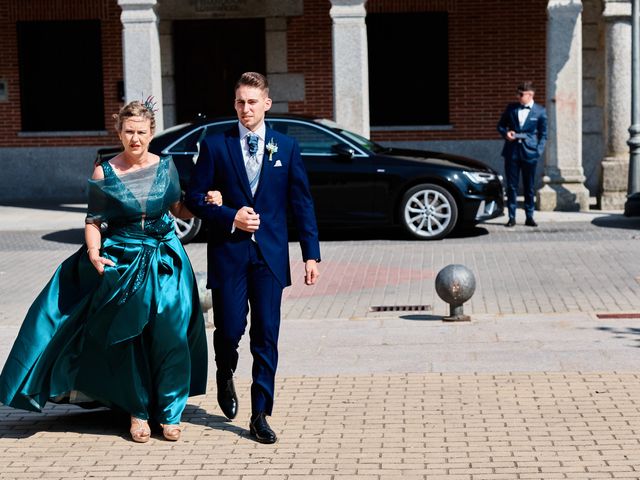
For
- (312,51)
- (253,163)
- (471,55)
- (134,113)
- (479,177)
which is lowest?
(479,177)

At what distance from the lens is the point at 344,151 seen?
16203 millimetres

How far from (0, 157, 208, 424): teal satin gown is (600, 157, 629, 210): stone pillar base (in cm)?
1291

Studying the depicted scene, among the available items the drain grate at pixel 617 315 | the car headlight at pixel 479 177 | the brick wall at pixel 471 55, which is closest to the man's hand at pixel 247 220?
the drain grate at pixel 617 315

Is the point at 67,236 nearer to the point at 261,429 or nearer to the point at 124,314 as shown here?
the point at 124,314

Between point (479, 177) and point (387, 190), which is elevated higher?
point (479, 177)

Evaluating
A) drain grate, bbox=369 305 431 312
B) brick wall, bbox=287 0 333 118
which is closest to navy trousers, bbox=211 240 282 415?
drain grate, bbox=369 305 431 312

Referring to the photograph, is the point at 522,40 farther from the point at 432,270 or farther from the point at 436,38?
the point at 432,270

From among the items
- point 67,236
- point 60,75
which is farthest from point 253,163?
point 60,75

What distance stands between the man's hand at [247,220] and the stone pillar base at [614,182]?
515 inches

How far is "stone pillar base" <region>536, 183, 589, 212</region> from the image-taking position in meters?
18.9

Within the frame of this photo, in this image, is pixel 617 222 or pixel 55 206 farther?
pixel 55 206

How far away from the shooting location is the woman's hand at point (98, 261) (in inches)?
273

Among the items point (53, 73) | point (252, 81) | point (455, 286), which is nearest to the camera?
point (252, 81)

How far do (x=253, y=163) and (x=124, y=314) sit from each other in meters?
1.03
